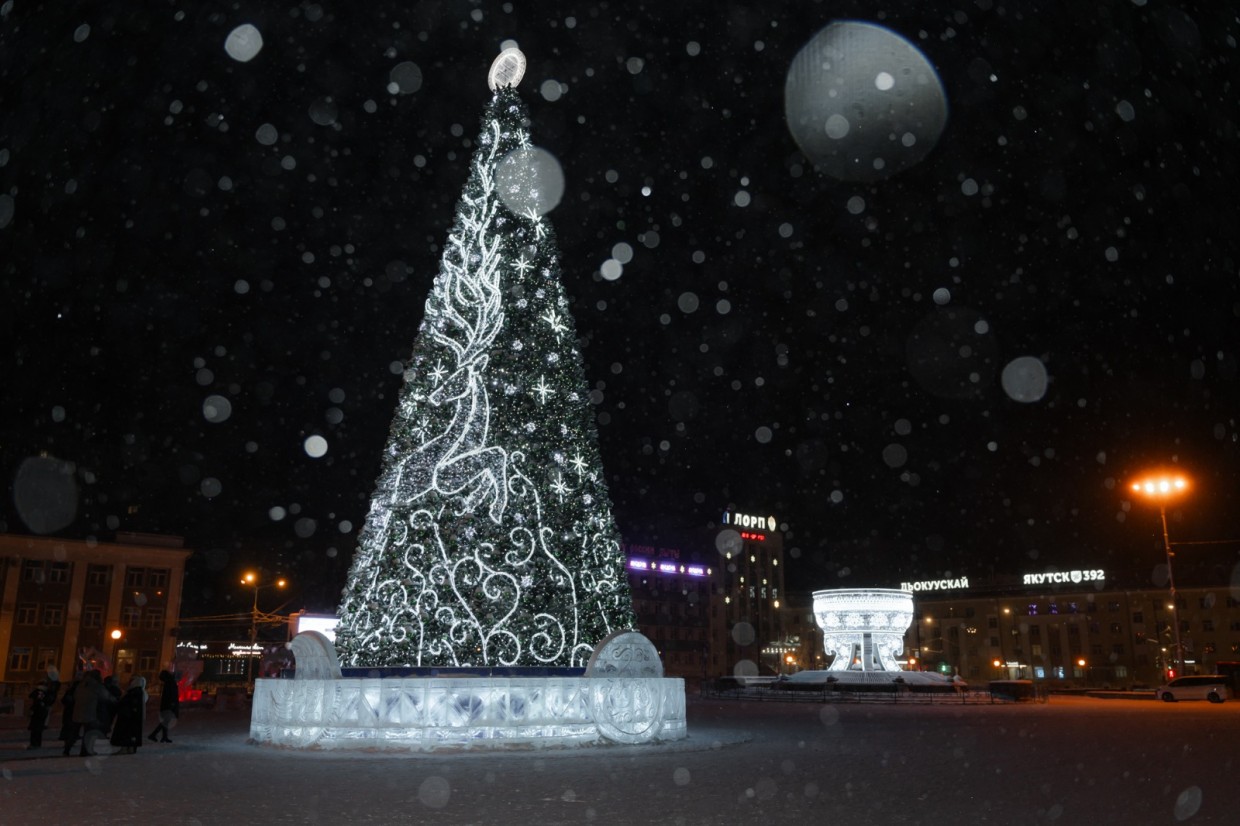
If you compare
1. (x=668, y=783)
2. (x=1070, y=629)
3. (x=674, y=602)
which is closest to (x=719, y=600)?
(x=674, y=602)

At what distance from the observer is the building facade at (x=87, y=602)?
2021 inches

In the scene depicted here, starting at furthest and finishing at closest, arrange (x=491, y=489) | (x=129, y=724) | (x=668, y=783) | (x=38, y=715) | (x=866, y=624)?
1. (x=866, y=624)
2. (x=38, y=715)
3. (x=491, y=489)
4. (x=129, y=724)
5. (x=668, y=783)

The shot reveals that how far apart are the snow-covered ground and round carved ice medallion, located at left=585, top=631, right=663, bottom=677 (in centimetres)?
129

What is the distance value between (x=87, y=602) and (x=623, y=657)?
166 feet

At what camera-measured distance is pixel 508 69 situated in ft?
65.2

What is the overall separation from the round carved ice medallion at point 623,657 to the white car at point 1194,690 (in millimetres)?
30216

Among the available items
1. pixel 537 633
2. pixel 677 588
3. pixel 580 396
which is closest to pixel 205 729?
pixel 537 633

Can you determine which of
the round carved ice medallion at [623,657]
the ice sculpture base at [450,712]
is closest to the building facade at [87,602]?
the ice sculpture base at [450,712]

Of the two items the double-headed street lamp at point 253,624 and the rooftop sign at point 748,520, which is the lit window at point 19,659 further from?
the rooftop sign at point 748,520

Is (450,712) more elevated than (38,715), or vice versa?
(450,712)

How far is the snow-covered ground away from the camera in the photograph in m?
8.26

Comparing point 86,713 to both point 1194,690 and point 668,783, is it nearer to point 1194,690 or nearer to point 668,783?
point 668,783

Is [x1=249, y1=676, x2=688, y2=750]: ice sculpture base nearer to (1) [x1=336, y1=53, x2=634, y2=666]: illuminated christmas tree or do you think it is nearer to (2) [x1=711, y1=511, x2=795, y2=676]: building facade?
(1) [x1=336, y1=53, x2=634, y2=666]: illuminated christmas tree

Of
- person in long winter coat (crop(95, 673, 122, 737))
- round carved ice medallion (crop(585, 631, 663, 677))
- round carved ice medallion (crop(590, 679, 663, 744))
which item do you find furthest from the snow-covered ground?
round carved ice medallion (crop(585, 631, 663, 677))
